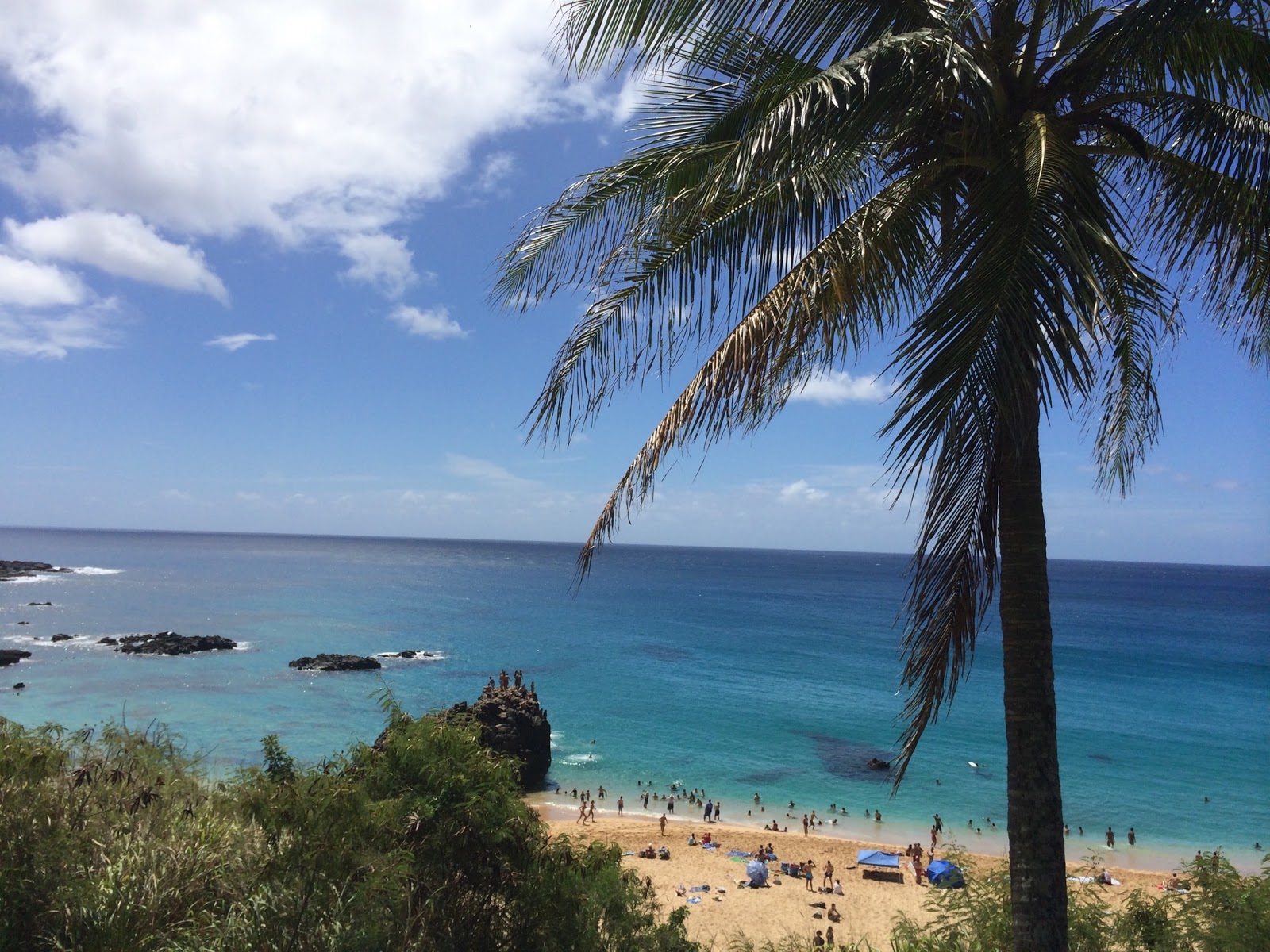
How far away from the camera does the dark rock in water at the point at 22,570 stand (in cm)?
10322

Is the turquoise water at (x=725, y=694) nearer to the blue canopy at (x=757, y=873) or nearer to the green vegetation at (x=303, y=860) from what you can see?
the blue canopy at (x=757, y=873)

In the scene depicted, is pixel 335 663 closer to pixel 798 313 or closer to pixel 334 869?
pixel 334 869

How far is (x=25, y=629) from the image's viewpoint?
57906 mm

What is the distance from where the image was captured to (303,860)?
6176 millimetres

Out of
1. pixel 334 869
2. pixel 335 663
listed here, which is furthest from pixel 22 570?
pixel 334 869

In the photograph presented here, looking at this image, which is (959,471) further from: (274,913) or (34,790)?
(34,790)

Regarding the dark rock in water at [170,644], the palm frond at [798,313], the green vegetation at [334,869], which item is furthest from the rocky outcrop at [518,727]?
the dark rock in water at [170,644]

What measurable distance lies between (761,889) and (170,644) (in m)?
44.8

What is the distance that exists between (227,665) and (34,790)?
45475 millimetres

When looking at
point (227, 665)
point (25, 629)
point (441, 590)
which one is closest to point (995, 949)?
point (227, 665)

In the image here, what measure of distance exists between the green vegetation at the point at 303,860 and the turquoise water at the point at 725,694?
833 inches

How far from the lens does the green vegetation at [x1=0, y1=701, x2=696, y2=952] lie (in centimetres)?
589

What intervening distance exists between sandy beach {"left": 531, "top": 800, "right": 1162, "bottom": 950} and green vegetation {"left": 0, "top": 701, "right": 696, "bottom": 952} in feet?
35.7

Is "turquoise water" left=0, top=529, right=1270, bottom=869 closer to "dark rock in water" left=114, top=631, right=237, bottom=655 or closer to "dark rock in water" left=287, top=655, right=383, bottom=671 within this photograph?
"dark rock in water" left=287, top=655, right=383, bottom=671
